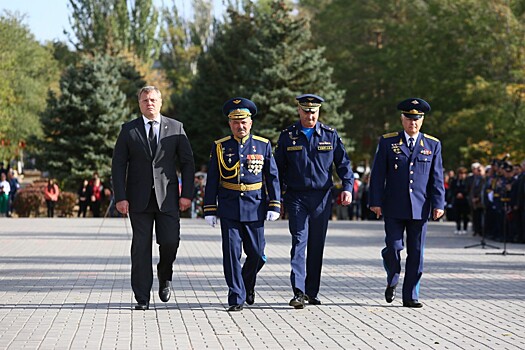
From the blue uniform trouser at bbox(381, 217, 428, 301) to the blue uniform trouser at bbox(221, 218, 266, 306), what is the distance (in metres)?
1.32

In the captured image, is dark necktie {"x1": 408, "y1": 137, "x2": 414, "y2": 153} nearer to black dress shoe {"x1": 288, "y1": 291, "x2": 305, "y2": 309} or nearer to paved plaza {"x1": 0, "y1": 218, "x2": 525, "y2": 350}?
paved plaza {"x1": 0, "y1": 218, "x2": 525, "y2": 350}

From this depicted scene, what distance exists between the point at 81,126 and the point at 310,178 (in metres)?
38.8

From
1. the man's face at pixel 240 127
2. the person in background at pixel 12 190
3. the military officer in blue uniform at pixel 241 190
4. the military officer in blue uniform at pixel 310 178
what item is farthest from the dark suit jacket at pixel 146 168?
the person in background at pixel 12 190

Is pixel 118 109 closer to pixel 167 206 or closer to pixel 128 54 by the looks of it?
pixel 128 54

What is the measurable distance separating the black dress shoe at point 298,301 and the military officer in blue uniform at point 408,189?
99 centimetres

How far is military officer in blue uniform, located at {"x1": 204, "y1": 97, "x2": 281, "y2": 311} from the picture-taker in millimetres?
11844

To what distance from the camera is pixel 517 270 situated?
17484 millimetres

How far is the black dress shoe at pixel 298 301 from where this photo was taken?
1188 cm

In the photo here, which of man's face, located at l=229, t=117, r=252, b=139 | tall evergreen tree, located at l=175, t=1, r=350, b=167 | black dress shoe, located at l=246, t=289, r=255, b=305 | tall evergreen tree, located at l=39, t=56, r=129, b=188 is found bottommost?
black dress shoe, located at l=246, t=289, r=255, b=305

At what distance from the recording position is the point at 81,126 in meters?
50.2

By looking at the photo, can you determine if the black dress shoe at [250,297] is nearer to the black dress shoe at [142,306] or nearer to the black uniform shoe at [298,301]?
the black uniform shoe at [298,301]

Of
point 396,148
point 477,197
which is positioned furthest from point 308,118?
point 477,197

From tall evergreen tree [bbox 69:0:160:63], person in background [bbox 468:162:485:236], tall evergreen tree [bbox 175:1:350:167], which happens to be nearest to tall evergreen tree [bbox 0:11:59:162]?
tall evergreen tree [bbox 69:0:160:63]

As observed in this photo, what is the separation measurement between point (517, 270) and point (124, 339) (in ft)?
29.8
